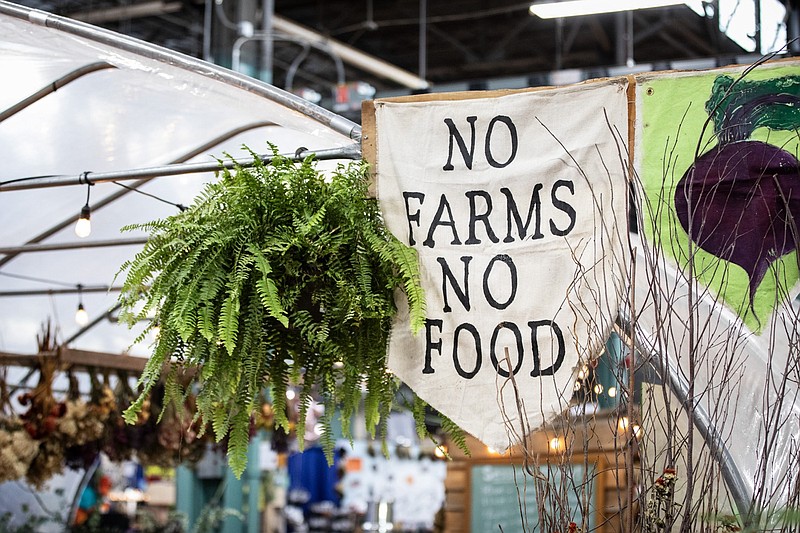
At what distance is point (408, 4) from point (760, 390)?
1019cm

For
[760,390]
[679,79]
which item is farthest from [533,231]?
[760,390]

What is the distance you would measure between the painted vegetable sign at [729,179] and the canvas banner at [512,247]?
0.10 meters

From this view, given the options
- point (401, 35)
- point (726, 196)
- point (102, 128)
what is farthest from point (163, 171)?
point (401, 35)

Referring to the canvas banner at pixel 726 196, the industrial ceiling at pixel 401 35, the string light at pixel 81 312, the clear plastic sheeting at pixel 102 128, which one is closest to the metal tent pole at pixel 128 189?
the clear plastic sheeting at pixel 102 128

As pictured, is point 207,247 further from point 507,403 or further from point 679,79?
point 679,79

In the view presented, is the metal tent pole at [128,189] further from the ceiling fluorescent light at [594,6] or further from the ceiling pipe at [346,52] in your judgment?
the ceiling pipe at [346,52]

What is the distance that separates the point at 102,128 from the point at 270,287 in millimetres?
2692

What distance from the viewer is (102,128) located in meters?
4.79

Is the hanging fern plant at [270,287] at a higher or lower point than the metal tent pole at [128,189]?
lower

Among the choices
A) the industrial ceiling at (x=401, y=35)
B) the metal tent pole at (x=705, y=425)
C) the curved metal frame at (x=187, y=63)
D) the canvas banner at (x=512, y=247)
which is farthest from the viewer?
the industrial ceiling at (x=401, y=35)

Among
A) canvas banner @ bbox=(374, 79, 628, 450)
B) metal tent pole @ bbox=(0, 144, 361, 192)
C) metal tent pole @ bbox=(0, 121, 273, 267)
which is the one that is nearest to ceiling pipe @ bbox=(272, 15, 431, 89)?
metal tent pole @ bbox=(0, 121, 273, 267)

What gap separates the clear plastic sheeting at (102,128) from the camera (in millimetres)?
3566

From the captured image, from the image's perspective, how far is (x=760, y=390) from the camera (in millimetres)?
2568

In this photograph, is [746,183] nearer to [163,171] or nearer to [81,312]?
[163,171]
